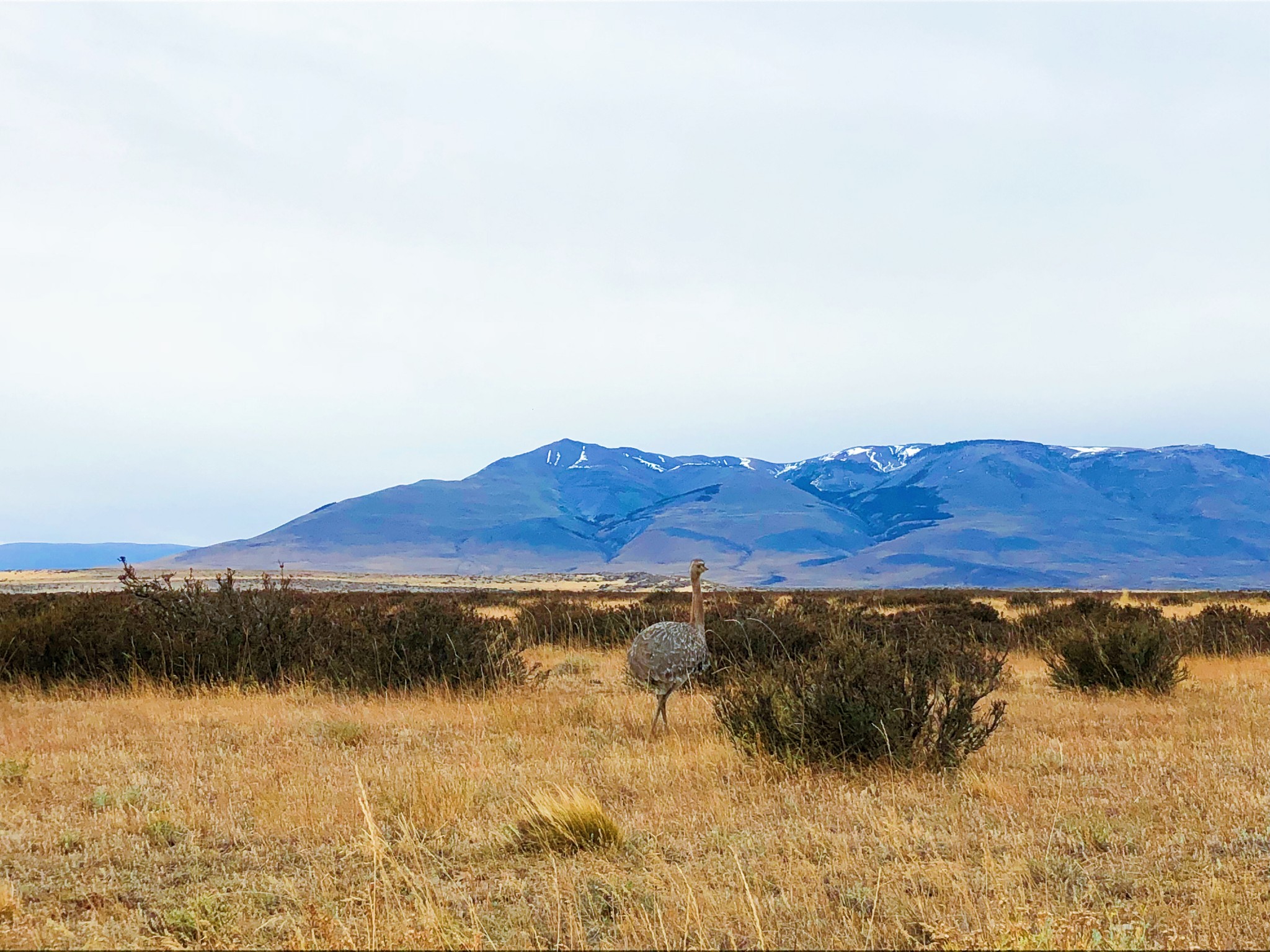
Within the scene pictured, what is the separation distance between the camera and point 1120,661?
36.2 ft

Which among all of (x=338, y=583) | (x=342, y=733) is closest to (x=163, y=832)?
(x=342, y=733)

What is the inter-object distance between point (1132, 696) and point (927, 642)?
10.7 ft

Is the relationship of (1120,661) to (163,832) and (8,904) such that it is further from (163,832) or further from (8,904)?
(8,904)

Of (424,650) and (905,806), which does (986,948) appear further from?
(424,650)

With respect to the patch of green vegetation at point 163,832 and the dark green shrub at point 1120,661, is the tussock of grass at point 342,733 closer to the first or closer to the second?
the patch of green vegetation at point 163,832

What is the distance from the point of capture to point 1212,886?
412 cm

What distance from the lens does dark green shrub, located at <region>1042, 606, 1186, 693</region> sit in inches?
429

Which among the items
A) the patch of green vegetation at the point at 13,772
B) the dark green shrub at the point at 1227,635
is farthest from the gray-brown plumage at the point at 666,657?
the dark green shrub at the point at 1227,635

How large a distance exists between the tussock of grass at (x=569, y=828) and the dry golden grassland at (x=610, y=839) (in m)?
0.02

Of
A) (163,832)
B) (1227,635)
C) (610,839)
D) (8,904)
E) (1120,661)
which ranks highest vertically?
(8,904)

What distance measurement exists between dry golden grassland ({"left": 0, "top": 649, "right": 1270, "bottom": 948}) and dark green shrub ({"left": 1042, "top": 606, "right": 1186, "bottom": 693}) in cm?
215

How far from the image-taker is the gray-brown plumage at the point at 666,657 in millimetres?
8070

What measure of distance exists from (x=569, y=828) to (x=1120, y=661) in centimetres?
858

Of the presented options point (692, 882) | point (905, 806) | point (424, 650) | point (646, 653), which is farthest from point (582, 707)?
point (692, 882)
